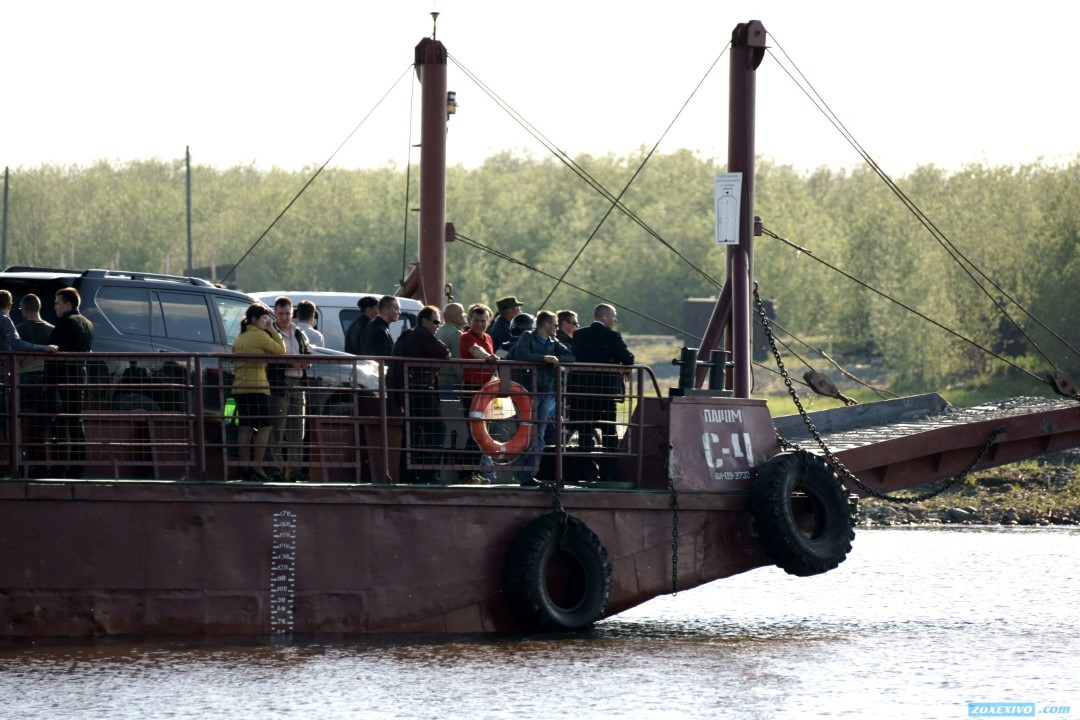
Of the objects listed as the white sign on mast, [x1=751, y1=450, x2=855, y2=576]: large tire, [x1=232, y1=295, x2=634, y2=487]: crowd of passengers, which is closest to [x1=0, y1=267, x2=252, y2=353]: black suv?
[x1=232, y1=295, x2=634, y2=487]: crowd of passengers

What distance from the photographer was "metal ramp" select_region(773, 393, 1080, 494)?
55.4 ft

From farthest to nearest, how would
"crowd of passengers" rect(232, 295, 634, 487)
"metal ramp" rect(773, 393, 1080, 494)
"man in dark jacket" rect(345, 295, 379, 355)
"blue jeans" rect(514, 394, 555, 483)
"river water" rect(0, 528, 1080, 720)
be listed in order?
"metal ramp" rect(773, 393, 1080, 494)
"man in dark jacket" rect(345, 295, 379, 355)
"blue jeans" rect(514, 394, 555, 483)
"crowd of passengers" rect(232, 295, 634, 487)
"river water" rect(0, 528, 1080, 720)

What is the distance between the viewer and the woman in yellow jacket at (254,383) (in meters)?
13.2

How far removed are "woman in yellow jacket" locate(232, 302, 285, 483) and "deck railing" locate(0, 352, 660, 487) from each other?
0.28 ft

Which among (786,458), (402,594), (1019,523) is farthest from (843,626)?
(1019,523)

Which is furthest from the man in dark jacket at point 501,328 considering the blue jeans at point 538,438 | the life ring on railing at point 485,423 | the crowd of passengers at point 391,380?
the life ring on railing at point 485,423

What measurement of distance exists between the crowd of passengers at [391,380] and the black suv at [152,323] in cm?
33

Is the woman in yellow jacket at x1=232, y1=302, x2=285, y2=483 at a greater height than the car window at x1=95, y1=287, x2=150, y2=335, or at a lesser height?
lesser

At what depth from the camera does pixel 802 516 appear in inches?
599

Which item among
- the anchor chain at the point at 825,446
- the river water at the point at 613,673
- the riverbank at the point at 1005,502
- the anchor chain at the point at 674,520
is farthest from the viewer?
the riverbank at the point at 1005,502

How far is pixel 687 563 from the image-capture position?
14.5 metres

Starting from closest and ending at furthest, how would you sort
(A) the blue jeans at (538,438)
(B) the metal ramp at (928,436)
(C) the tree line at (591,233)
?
(A) the blue jeans at (538,438), (B) the metal ramp at (928,436), (C) the tree line at (591,233)

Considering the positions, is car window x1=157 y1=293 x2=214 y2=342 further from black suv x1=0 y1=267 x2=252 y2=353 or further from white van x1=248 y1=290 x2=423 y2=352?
white van x1=248 y1=290 x2=423 y2=352

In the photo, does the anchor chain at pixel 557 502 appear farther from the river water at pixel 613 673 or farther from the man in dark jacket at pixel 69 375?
the man in dark jacket at pixel 69 375
